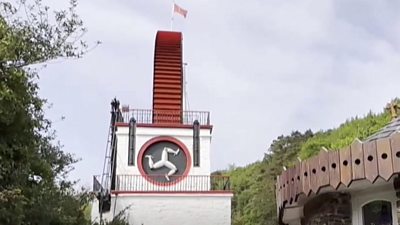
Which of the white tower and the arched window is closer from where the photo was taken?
the arched window

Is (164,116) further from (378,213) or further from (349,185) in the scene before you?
(349,185)

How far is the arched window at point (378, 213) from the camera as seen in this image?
261 inches

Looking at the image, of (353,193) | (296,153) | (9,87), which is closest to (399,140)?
(353,193)

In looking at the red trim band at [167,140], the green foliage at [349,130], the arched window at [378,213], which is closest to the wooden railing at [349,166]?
the arched window at [378,213]

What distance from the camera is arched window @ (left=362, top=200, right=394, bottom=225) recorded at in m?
6.62

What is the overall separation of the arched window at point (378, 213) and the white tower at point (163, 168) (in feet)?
34.1

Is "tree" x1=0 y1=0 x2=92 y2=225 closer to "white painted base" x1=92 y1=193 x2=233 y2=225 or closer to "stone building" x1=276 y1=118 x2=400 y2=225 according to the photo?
"stone building" x1=276 y1=118 x2=400 y2=225

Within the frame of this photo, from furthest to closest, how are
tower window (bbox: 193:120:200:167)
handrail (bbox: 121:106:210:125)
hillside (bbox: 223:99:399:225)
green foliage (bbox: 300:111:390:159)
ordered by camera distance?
hillside (bbox: 223:99:399:225)
green foliage (bbox: 300:111:390:159)
handrail (bbox: 121:106:210:125)
tower window (bbox: 193:120:200:167)

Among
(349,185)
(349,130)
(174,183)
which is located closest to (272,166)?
(349,130)

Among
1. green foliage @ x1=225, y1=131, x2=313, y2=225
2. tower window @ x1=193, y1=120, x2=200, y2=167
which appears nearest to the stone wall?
tower window @ x1=193, y1=120, x2=200, y2=167

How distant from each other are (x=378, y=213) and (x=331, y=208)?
2.29 feet

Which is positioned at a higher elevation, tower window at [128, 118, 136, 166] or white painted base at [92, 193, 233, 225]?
tower window at [128, 118, 136, 166]

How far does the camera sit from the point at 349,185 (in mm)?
6246

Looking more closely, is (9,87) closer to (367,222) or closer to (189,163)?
(367,222)
